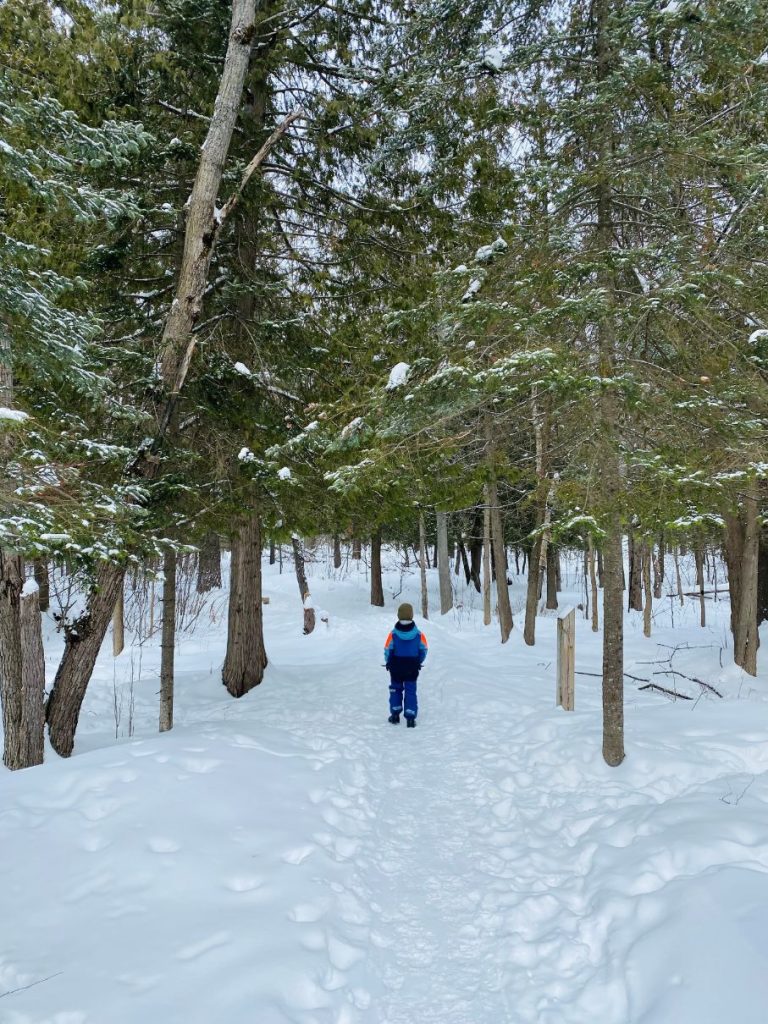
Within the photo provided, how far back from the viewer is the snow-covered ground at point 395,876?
2820mm

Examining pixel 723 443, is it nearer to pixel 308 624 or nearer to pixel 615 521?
pixel 615 521

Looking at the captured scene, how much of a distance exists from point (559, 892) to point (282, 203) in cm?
865

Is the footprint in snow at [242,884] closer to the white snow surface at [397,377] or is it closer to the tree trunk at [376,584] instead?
the white snow surface at [397,377]

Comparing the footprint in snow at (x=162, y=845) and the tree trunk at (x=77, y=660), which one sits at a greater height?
the tree trunk at (x=77, y=660)

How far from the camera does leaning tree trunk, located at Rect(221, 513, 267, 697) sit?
31.0 ft

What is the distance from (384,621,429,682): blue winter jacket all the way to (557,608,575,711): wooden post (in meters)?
1.89

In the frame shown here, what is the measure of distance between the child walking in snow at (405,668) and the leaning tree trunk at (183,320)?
3.78 metres

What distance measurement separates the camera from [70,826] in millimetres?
4117

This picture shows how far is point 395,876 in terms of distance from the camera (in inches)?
166

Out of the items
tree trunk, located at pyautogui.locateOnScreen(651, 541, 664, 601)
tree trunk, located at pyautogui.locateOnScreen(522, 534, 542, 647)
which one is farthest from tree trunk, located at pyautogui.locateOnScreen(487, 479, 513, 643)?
tree trunk, located at pyautogui.locateOnScreen(651, 541, 664, 601)

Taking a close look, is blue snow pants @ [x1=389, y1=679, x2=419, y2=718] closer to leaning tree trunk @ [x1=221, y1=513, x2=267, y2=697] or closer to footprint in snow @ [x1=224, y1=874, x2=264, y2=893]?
leaning tree trunk @ [x1=221, y1=513, x2=267, y2=697]

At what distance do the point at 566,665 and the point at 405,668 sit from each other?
2212 mm

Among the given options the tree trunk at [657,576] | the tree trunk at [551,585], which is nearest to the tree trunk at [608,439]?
the tree trunk at [551,585]

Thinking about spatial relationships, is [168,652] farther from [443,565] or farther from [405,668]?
[443,565]
